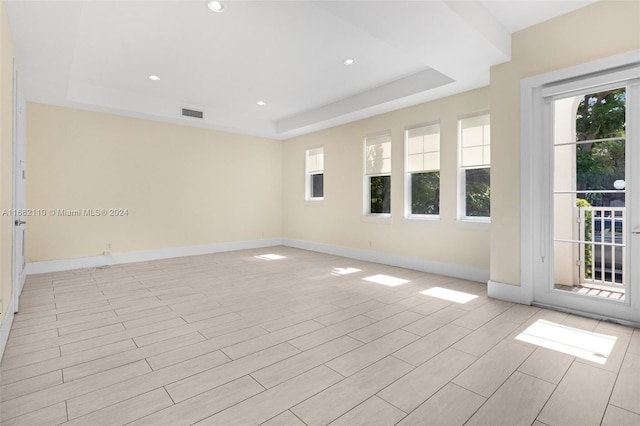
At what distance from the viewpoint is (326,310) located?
343cm

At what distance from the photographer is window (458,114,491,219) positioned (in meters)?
4.66

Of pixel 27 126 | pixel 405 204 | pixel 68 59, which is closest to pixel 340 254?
pixel 405 204

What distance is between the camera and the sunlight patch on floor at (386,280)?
4559 millimetres

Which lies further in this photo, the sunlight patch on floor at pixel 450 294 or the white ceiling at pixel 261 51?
the sunlight patch on floor at pixel 450 294

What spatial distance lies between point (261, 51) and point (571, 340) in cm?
453

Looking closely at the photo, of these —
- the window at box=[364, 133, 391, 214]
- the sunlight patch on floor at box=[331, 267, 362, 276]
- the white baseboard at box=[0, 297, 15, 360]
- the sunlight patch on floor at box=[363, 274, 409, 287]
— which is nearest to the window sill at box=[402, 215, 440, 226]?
the window at box=[364, 133, 391, 214]

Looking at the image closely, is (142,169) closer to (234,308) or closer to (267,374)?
(234,308)

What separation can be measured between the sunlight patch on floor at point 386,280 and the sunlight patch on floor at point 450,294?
486mm

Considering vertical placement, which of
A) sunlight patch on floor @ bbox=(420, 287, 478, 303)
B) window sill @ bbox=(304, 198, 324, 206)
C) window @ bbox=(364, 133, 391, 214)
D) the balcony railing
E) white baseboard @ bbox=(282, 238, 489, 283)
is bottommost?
sunlight patch on floor @ bbox=(420, 287, 478, 303)

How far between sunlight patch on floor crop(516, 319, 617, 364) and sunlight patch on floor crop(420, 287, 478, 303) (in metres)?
0.85

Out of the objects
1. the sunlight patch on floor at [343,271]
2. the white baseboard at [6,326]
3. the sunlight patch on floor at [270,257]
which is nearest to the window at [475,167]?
the sunlight patch on floor at [343,271]

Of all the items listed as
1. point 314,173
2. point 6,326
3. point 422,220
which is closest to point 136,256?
point 6,326

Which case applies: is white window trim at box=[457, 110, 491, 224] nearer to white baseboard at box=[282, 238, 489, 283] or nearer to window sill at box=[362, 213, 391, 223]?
white baseboard at box=[282, 238, 489, 283]

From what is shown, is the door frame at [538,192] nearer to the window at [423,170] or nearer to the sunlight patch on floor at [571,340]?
the sunlight patch on floor at [571,340]
